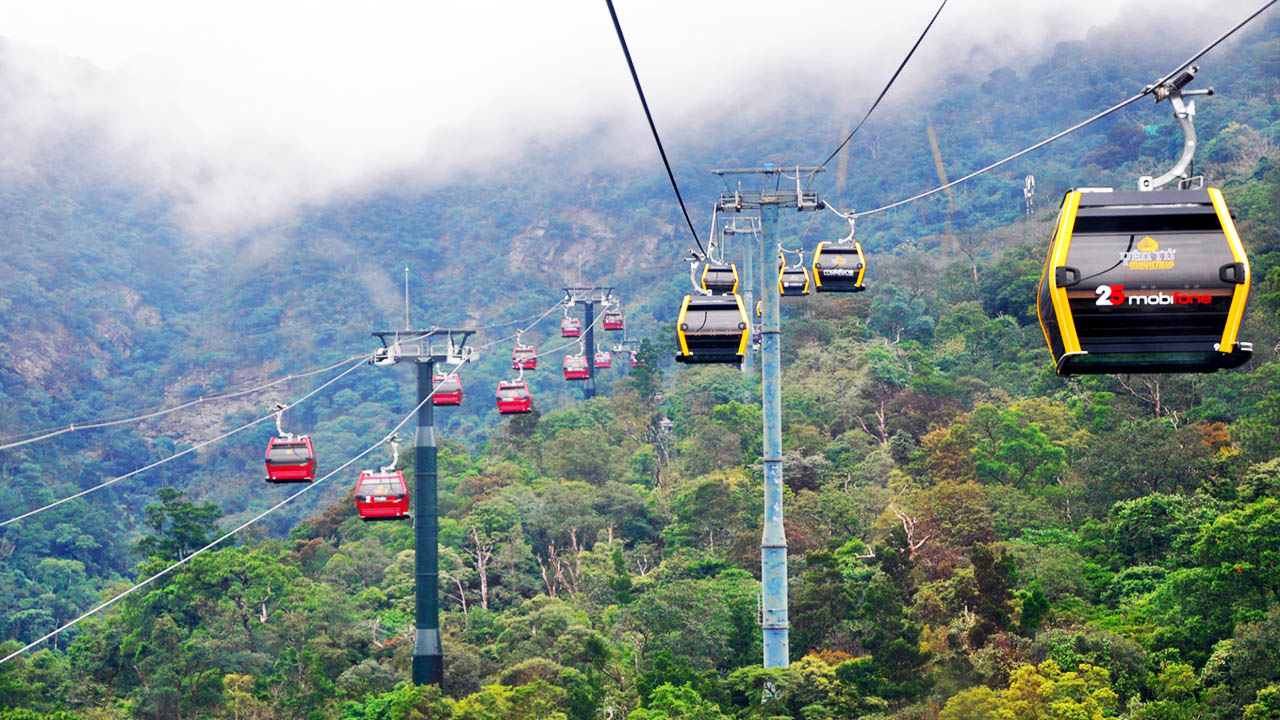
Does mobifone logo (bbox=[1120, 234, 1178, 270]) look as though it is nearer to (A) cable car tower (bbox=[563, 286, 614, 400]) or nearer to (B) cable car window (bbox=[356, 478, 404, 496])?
(B) cable car window (bbox=[356, 478, 404, 496])

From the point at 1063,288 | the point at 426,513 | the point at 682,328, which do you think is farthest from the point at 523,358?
the point at 1063,288

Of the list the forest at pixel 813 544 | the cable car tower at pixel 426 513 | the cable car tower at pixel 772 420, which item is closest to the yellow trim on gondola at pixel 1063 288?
the forest at pixel 813 544

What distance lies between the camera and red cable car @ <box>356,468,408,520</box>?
92.4 ft

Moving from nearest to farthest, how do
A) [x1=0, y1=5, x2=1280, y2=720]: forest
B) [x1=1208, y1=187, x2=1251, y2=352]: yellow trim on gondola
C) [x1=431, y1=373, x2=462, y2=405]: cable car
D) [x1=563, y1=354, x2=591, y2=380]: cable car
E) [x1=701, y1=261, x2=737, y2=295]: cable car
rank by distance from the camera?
[x1=1208, y1=187, x2=1251, y2=352]: yellow trim on gondola, [x1=701, y1=261, x2=737, y2=295]: cable car, [x1=0, y1=5, x2=1280, y2=720]: forest, [x1=431, y1=373, x2=462, y2=405]: cable car, [x1=563, y1=354, x2=591, y2=380]: cable car

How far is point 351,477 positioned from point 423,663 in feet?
212

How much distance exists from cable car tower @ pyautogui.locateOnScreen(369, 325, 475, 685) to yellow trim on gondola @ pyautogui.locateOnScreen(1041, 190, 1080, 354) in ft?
84.3

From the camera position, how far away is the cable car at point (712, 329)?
18734 millimetres

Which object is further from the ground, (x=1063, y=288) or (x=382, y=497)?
(x=1063, y=288)

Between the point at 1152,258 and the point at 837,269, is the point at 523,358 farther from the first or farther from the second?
the point at 1152,258

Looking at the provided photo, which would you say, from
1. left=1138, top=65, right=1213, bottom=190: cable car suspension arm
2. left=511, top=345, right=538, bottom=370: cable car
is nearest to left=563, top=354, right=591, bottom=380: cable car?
left=511, top=345, right=538, bottom=370: cable car

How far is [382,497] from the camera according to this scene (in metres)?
28.2

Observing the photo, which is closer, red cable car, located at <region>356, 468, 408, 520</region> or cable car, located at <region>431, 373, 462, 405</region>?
red cable car, located at <region>356, 468, 408, 520</region>

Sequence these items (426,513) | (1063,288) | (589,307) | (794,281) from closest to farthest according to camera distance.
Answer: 1. (1063,288)
2. (794,281)
3. (426,513)
4. (589,307)

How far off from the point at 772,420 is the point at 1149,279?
17.9 m
